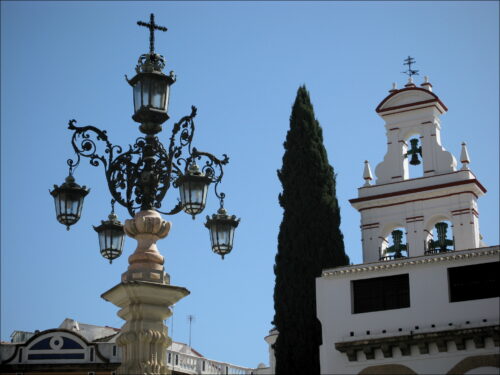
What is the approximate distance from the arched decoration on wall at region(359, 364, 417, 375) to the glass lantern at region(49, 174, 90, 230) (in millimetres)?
23205

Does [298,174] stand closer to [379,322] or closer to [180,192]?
[379,322]

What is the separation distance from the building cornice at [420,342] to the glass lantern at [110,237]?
2145cm

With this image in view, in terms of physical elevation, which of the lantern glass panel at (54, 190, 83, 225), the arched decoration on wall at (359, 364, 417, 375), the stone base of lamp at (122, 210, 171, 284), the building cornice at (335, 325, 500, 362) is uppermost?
the building cornice at (335, 325, 500, 362)

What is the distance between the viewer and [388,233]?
148ft

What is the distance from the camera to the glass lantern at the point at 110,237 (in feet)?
57.3

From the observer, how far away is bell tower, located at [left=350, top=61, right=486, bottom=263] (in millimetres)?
43438

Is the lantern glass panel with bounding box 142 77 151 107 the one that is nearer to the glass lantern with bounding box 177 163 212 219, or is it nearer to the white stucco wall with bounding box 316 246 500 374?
the glass lantern with bounding box 177 163 212 219

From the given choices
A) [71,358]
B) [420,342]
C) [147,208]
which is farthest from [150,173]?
[71,358]

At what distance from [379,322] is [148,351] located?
24.2m

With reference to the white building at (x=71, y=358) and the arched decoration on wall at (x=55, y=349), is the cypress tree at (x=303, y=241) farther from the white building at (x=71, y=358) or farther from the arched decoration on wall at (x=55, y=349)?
the arched decoration on wall at (x=55, y=349)

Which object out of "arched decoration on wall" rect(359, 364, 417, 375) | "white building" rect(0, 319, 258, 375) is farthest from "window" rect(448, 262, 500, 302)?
"white building" rect(0, 319, 258, 375)

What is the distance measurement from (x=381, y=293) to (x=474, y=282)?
3343 mm

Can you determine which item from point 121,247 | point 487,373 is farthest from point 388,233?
point 121,247

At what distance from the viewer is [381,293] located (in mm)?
38469
